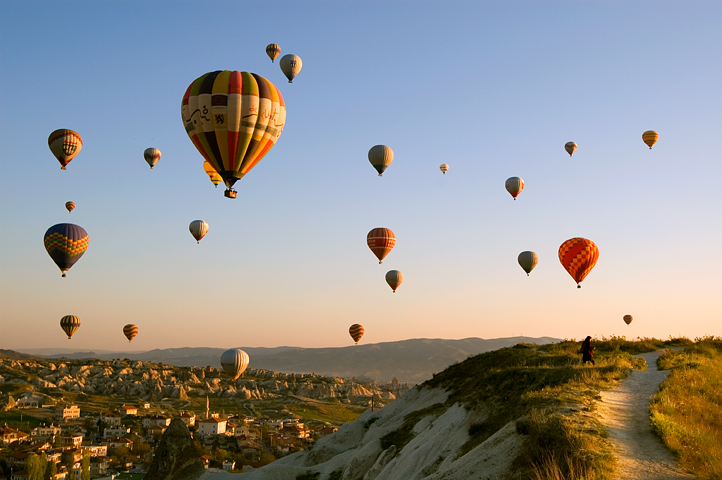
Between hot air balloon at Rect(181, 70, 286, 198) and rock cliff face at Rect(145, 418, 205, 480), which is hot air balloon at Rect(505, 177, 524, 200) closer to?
hot air balloon at Rect(181, 70, 286, 198)

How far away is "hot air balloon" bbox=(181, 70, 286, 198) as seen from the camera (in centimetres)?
4391

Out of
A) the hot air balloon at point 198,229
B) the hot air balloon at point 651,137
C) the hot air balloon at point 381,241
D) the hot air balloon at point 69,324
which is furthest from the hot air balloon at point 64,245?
the hot air balloon at point 651,137

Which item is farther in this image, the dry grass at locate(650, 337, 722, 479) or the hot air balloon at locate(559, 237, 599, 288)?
the hot air balloon at locate(559, 237, 599, 288)

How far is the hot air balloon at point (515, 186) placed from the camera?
80312mm

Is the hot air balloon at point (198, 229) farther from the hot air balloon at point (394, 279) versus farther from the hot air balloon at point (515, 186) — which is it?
the hot air balloon at point (515, 186)

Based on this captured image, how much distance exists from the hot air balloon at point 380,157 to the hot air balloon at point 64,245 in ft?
118

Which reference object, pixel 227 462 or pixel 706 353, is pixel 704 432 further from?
pixel 227 462

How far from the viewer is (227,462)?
106m

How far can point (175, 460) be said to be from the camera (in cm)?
4906

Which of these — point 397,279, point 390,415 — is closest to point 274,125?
point 390,415

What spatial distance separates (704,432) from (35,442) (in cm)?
12782

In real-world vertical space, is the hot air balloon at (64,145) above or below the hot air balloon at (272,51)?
below

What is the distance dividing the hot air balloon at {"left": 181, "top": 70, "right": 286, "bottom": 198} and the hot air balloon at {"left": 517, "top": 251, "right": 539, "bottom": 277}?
135ft

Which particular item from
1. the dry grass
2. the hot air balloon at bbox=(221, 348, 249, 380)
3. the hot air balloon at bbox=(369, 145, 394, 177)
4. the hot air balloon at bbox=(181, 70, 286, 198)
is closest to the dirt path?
the dry grass
